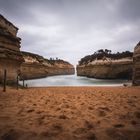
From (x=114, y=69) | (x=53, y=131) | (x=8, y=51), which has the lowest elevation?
(x=53, y=131)

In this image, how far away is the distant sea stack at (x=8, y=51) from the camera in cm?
1322

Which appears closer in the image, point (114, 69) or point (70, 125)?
point (70, 125)

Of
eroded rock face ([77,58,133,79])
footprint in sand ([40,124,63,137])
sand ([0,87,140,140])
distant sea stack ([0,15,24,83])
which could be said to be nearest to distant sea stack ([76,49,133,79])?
eroded rock face ([77,58,133,79])

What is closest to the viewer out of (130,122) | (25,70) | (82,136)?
(82,136)

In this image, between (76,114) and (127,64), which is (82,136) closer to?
(76,114)

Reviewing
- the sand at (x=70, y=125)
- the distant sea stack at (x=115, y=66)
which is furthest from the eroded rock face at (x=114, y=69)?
the sand at (x=70, y=125)

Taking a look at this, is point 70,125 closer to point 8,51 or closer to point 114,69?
point 8,51

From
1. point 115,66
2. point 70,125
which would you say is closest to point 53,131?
point 70,125

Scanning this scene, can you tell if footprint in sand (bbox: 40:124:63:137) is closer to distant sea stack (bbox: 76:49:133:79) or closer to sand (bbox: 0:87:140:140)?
Answer: sand (bbox: 0:87:140:140)

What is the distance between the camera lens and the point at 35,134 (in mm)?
3303

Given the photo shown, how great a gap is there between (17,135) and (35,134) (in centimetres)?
35

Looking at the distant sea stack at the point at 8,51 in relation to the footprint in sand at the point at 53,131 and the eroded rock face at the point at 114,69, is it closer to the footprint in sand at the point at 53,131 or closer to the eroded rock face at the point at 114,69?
the footprint in sand at the point at 53,131

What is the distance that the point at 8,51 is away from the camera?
13.7 metres

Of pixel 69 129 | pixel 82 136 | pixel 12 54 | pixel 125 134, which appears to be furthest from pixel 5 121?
pixel 12 54
